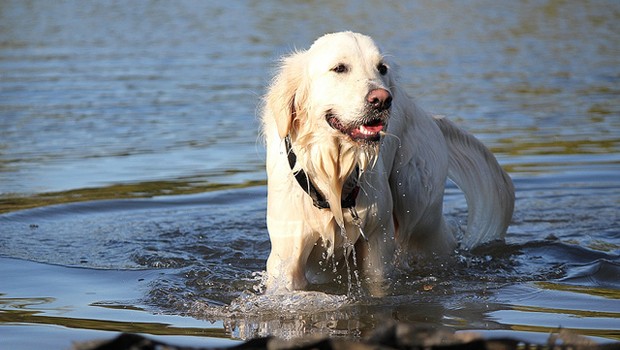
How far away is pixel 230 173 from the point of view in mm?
9641

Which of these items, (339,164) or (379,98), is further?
(339,164)

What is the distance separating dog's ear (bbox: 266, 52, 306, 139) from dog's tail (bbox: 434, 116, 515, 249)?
188 cm

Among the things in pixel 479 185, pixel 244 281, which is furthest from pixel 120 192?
pixel 479 185

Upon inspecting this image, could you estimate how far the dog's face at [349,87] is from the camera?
489cm

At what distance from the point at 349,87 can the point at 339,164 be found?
0.50m

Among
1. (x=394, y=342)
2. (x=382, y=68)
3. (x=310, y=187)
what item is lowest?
(x=394, y=342)

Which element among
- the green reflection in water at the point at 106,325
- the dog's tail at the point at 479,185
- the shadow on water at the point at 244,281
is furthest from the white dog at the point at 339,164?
the dog's tail at the point at 479,185

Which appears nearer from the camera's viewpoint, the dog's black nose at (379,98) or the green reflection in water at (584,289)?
the dog's black nose at (379,98)

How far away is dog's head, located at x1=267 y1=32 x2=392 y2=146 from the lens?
193 inches

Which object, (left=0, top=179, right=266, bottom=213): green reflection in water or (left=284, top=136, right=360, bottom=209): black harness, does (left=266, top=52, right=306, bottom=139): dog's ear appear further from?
(left=0, top=179, right=266, bottom=213): green reflection in water

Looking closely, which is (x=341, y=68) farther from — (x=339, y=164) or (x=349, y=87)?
(x=339, y=164)

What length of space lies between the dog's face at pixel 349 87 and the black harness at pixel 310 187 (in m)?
0.25

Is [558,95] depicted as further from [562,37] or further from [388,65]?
[388,65]

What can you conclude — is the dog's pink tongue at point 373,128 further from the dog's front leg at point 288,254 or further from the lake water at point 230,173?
the lake water at point 230,173
